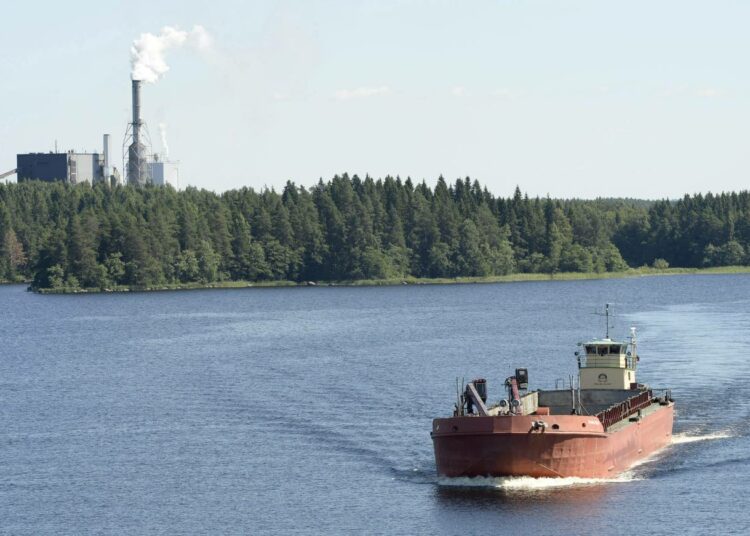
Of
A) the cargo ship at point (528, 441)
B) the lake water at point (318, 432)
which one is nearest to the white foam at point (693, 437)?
the lake water at point (318, 432)

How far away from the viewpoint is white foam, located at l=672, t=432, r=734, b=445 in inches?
3278

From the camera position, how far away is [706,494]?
6725 centimetres

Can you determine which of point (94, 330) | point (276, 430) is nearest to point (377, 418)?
point (276, 430)

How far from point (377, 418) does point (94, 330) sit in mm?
80908

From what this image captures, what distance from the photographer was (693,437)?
84.5 m

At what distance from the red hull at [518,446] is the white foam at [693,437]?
15.6 meters

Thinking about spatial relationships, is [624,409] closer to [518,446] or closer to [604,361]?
[604,361]

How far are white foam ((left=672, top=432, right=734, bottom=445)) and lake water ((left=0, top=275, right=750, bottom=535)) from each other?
0.30 m

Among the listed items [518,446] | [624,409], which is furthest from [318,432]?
[518,446]

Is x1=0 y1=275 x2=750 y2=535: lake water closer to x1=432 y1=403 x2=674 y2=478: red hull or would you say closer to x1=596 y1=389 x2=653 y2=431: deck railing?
x1=432 y1=403 x2=674 y2=478: red hull

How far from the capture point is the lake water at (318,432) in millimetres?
63531

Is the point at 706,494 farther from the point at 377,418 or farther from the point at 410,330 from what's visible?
the point at 410,330

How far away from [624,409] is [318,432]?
17.2m

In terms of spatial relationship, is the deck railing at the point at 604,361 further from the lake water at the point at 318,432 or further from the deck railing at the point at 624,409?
the lake water at the point at 318,432
